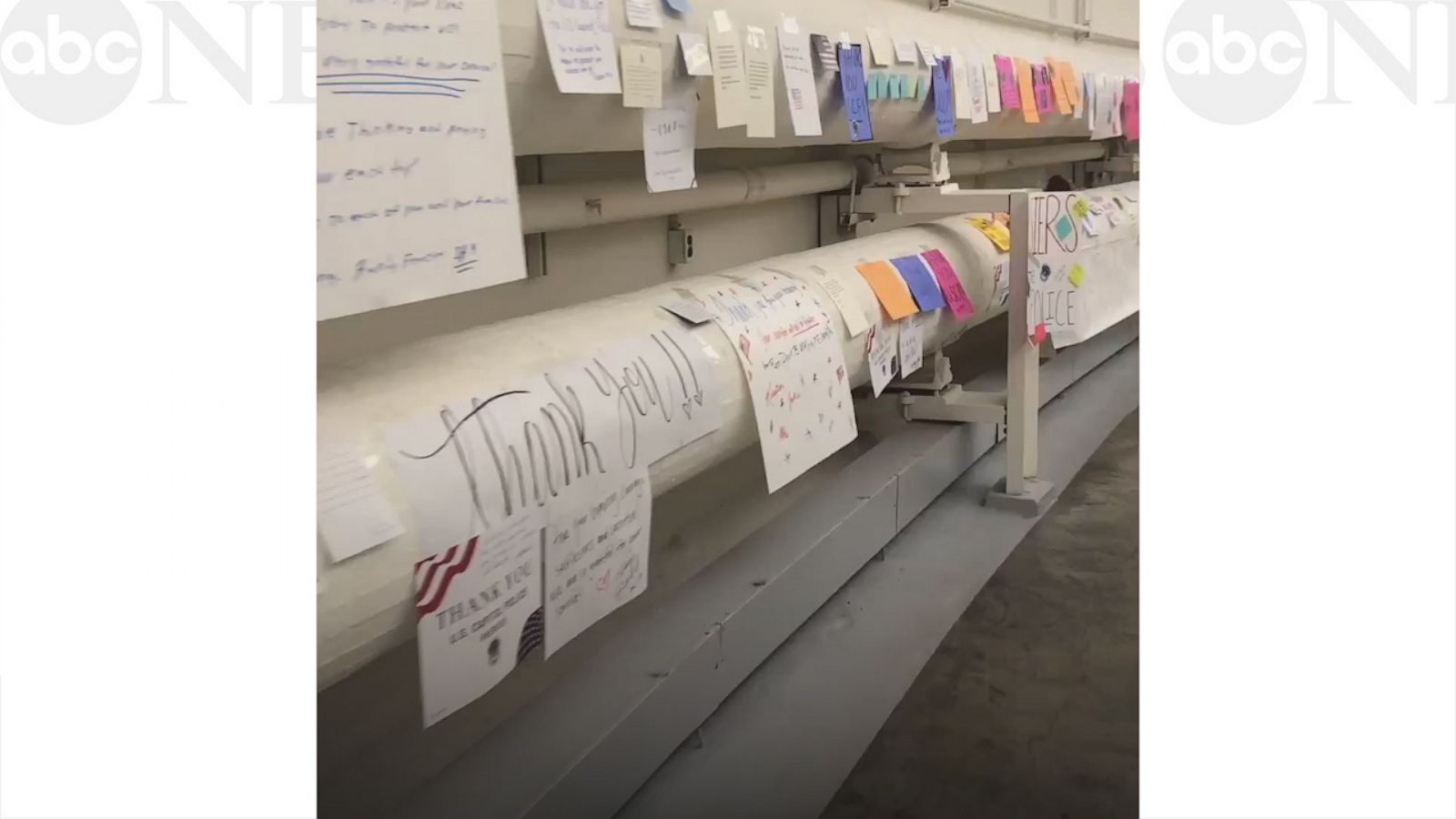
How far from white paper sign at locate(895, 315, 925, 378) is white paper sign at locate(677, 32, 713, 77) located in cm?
69

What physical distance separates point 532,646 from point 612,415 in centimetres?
24

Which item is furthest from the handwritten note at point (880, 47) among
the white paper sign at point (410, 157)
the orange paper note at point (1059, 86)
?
the white paper sign at point (410, 157)

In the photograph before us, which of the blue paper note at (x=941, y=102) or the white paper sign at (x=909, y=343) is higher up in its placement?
the blue paper note at (x=941, y=102)

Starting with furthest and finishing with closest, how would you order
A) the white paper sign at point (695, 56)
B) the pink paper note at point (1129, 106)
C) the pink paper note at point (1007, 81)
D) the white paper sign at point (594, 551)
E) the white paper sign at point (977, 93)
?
1. the pink paper note at point (1129, 106)
2. the pink paper note at point (1007, 81)
3. the white paper sign at point (977, 93)
4. the white paper sign at point (695, 56)
5. the white paper sign at point (594, 551)

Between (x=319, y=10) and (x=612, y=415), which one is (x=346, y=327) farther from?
(x=319, y=10)

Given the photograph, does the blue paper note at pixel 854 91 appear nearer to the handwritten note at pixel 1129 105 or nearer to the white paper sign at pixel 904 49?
the white paper sign at pixel 904 49

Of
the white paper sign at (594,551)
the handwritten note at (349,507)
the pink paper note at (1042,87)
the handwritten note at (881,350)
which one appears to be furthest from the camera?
the pink paper note at (1042,87)

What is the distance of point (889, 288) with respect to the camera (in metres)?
1.91

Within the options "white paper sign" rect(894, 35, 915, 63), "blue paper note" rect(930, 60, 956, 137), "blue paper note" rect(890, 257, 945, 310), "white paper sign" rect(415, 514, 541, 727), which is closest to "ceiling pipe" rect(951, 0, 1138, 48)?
"blue paper note" rect(930, 60, 956, 137)

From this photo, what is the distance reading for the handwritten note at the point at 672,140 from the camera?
1.32m

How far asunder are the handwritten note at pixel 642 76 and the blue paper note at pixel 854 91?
0.57m

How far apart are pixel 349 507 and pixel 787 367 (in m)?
0.78

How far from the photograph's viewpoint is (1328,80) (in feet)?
1.74

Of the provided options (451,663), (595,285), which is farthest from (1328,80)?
(595,285)
